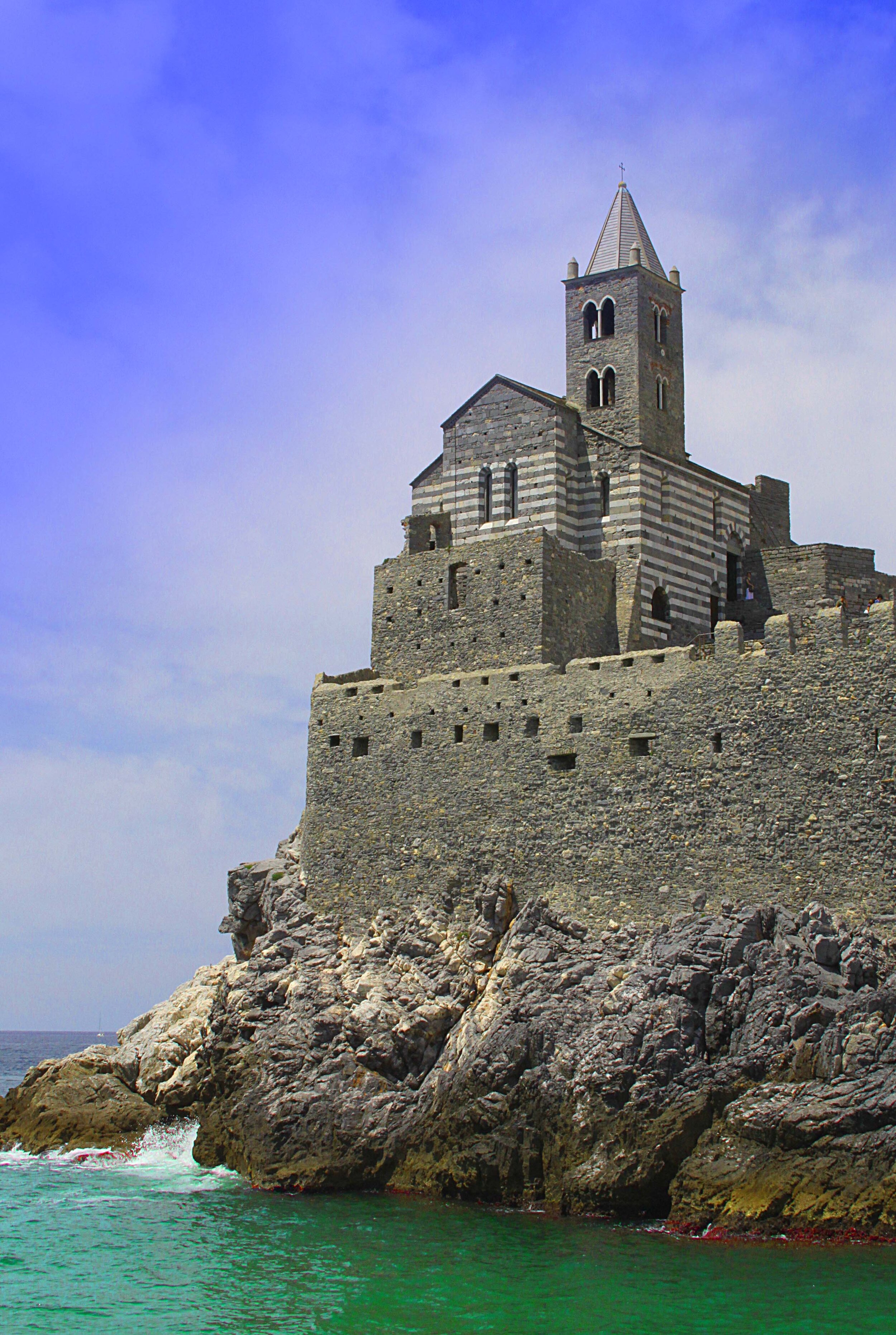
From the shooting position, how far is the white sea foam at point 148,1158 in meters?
38.1

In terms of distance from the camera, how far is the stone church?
41469 mm

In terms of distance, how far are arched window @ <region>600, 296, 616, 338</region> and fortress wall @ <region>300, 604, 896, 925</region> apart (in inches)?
509

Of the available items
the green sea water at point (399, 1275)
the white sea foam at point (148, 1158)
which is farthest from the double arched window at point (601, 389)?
the green sea water at point (399, 1275)

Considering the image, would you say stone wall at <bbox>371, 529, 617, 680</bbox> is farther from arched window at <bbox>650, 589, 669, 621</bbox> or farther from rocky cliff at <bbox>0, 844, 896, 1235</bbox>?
rocky cliff at <bbox>0, 844, 896, 1235</bbox>

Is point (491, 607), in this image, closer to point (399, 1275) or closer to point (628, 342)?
point (628, 342)

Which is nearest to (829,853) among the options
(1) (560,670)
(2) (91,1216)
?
(1) (560,670)

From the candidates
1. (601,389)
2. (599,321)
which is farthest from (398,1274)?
(599,321)

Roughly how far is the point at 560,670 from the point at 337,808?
24.5ft

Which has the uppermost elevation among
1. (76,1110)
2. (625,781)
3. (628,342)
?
(628,342)

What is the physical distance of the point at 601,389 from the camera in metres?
45.6

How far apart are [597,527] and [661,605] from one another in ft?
9.59

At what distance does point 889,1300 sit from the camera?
2425cm

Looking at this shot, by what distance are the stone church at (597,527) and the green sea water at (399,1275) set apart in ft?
50.8

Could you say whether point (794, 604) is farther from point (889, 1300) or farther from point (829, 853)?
point (889, 1300)
